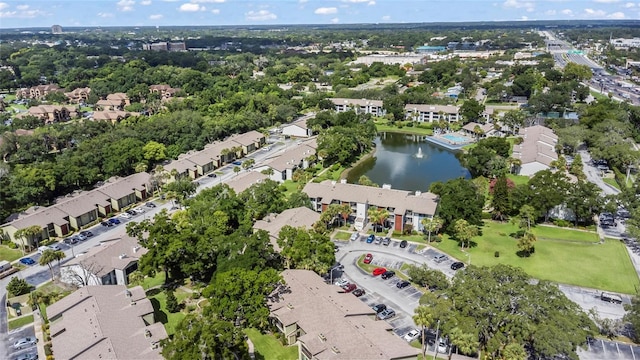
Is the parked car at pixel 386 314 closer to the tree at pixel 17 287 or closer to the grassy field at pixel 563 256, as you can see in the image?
the grassy field at pixel 563 256

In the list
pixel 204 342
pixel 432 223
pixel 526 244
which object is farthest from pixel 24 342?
pixel 526 244

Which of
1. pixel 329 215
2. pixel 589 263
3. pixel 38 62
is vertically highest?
pixel 38 62

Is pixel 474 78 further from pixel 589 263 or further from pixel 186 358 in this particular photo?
pixel 186 358

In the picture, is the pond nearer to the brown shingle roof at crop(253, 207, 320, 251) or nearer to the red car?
the brown shingle roof at crop(253, 207, 320, 251)

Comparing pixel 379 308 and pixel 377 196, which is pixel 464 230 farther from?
pixel 379 308

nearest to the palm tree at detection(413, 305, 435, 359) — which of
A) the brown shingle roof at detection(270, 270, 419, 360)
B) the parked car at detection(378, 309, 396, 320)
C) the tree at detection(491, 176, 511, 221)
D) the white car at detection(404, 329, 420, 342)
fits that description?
the brown shingle roof at detection(270, 270, 419, 360)

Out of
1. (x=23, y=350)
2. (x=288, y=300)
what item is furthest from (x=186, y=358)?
(x=23, y=350)
